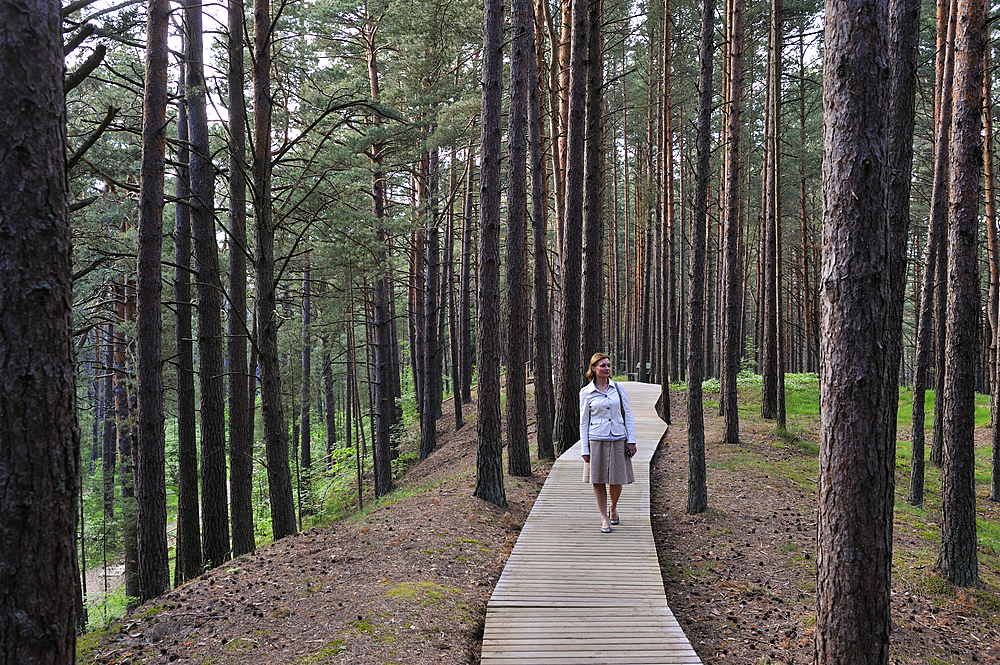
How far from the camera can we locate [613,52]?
24.7 m

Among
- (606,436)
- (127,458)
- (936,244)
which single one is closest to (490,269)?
(606,436)

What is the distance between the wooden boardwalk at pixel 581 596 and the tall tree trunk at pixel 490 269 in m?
0.98

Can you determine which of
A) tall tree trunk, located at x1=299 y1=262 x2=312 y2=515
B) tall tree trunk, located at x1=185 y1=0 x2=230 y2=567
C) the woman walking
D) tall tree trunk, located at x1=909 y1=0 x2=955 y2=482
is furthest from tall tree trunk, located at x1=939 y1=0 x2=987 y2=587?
tall tree trunk, located at x1=299 y1=262 x2=312 y2=515

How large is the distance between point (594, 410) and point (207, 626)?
4.81m

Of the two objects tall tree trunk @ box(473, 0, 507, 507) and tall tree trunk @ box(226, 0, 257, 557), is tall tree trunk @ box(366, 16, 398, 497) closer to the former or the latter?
tall tree trunk @ box(226, 0, 257, 557)

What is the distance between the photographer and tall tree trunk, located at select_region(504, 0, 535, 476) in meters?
9.20

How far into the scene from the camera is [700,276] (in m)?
8.40

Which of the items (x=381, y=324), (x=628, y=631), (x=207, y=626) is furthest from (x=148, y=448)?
(x=381, y=324)

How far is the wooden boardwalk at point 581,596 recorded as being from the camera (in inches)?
183

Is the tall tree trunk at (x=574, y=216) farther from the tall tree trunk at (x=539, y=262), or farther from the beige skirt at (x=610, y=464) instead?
the beige skirt at (x=610, y=464)

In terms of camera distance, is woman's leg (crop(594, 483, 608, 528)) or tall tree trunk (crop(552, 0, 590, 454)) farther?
tall tree trunk (crop(552, 0, 590, 454))

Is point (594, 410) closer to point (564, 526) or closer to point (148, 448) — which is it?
point (564, 526)

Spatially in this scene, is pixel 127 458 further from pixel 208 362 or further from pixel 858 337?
pixel 858 337

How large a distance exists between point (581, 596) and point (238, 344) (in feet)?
22.1
